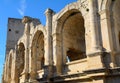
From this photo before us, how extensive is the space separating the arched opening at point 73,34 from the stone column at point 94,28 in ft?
6.36

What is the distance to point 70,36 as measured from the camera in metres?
15.0

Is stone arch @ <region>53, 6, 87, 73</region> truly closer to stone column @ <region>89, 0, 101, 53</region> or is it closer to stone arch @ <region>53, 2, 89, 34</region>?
stone arch @ <region>53, 2, 89, 34</region>

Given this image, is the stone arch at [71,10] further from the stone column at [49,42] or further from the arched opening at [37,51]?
the arched opening at [37,51]

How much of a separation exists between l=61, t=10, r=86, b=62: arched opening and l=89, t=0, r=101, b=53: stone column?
1940 mm

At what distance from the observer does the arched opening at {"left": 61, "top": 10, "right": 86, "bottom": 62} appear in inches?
556

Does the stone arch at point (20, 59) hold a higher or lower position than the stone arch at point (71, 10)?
lower

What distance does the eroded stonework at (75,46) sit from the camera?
10484 mm

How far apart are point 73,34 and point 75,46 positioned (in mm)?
Answer: 866

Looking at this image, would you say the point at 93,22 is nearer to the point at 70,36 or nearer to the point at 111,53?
the point at 111,53

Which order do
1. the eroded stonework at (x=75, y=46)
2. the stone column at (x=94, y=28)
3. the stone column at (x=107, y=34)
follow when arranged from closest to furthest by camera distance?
the stone column at (x=107, y=34) < the eroded stonework at (x=75, y=46) < the stone column at (x=94, y=28)

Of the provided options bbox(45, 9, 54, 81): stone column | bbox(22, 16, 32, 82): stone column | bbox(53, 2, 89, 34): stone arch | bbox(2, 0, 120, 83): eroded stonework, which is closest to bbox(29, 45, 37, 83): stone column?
bbox(2, 0, 120, 83): eroded stonework

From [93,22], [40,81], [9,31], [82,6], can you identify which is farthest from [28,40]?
[9,31]

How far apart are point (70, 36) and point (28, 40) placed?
406 cm

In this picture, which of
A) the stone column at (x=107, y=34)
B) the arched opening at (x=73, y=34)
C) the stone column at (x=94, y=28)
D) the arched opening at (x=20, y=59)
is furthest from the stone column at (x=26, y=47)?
the stone column at (x=107, y=34)
